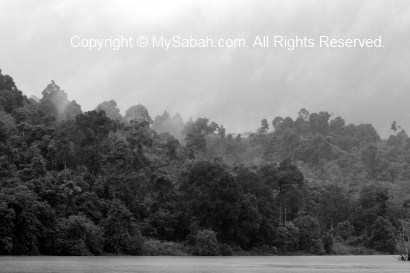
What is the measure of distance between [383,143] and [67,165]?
409ft

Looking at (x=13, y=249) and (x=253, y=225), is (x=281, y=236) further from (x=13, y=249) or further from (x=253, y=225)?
(x=13, y=249)

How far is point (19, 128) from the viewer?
88.4 metres

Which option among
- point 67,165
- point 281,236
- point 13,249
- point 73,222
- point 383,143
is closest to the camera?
point 13,249

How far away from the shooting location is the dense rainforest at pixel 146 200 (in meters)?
69.4

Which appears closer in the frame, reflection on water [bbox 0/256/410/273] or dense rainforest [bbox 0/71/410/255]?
reflection on water [bbox 0/256/410/273]

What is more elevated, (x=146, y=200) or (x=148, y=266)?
(x=146, y=200)

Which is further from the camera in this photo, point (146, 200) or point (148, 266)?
point (146, 200)

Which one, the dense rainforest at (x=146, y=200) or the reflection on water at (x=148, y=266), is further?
the dense rainforest at (x=146, y=200)

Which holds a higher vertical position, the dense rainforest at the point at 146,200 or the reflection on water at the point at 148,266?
the dense rainforest at the point at 146,200

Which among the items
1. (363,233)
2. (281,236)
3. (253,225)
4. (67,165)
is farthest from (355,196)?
(67,165)

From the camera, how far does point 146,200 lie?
283ft

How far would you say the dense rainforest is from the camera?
69.4 meters

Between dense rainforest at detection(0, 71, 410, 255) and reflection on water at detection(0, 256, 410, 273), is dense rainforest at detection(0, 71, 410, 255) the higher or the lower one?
the higher one

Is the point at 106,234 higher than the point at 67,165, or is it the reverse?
the point at 67,165
